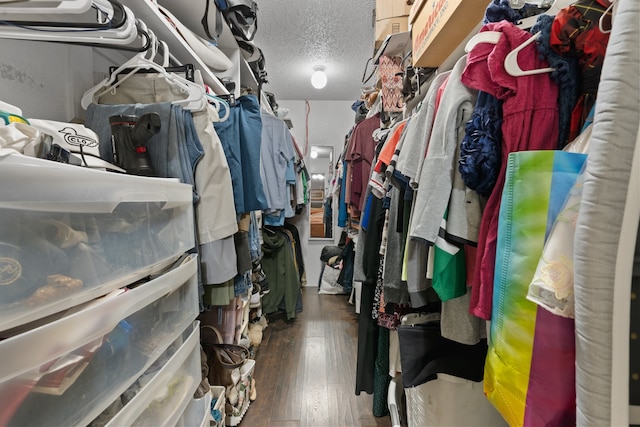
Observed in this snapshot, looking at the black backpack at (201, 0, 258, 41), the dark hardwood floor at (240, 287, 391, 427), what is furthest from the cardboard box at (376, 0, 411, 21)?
the dark hardwood floor at (240, 287, 391, 427)

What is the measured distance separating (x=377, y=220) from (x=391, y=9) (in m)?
1.13

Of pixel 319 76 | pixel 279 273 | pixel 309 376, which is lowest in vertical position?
pixel 309 376

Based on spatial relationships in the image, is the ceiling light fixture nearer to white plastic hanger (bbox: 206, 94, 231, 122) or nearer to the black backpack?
the black backpack

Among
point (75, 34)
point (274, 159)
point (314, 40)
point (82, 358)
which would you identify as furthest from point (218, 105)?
point (314, 40)

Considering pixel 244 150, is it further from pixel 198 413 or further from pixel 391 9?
pixel 391 9

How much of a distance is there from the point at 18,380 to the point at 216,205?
0.62 m

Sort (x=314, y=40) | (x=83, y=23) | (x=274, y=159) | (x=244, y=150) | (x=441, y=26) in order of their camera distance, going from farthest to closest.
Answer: (x=314, y=40)
(x=274, y=159)
(x=244, y=150)
(x=441, y=26)
(x=83, y=23)

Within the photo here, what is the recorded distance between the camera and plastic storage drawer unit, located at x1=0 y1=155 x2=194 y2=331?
364 mm

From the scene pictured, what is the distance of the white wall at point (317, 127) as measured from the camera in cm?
373

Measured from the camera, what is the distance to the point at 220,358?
134 cm

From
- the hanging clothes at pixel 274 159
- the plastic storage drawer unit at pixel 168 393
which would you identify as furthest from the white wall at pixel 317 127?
the plastic storage drawer unit at pixel 168 393

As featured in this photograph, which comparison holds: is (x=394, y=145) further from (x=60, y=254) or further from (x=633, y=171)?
(x=60, y=254)

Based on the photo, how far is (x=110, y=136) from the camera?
0.83m

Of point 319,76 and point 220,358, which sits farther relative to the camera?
point 319,76
